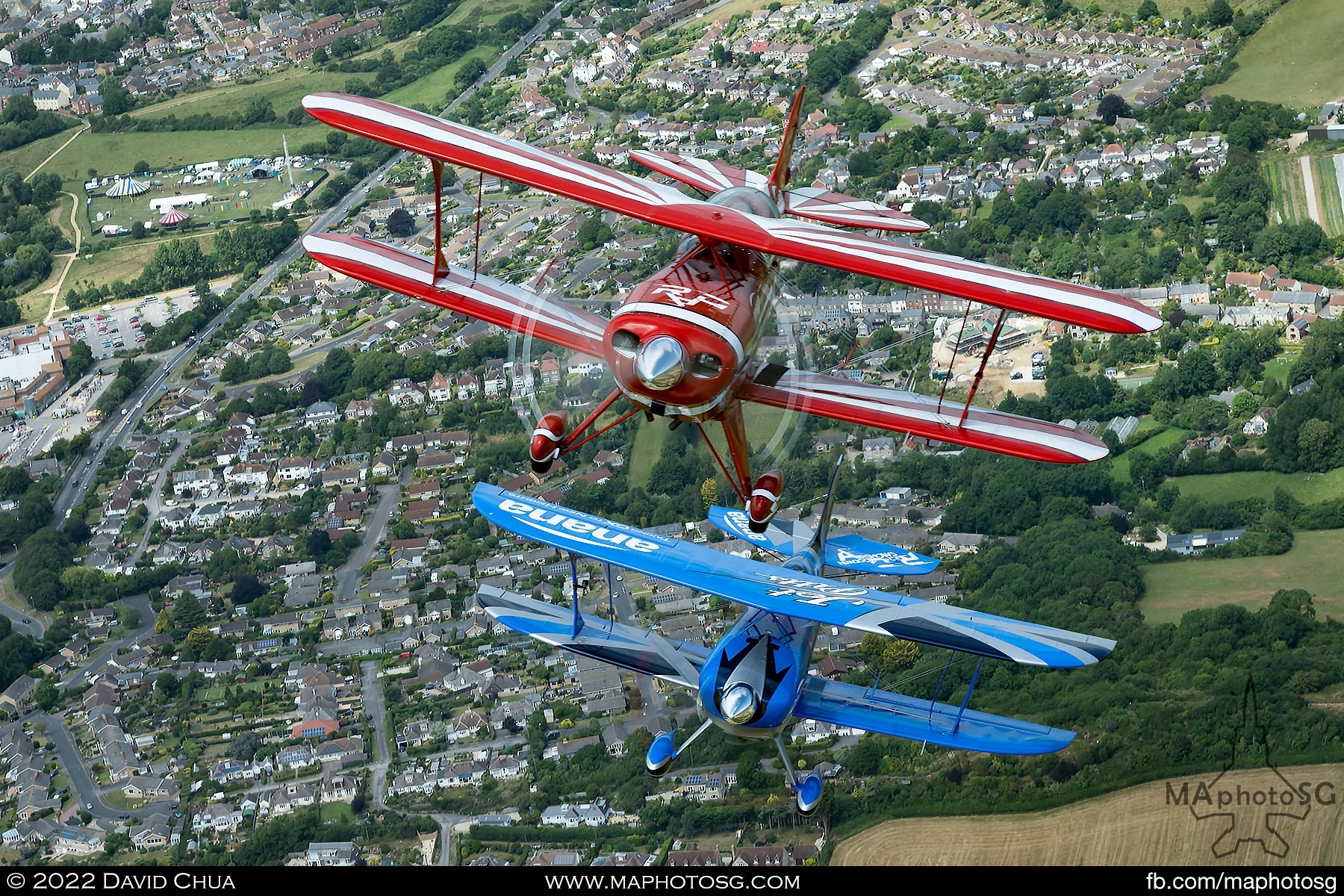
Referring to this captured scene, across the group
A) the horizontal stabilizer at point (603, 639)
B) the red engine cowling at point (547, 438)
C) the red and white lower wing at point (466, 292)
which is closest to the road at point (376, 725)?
the horizontal stabilizer at point (603, 639)

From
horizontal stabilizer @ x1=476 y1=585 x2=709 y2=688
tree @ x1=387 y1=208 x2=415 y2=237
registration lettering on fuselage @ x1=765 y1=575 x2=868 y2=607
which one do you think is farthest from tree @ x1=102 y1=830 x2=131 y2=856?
tree @ x1=387 y1=208 x2=415 y2=237

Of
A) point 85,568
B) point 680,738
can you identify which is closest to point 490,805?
point 680,738

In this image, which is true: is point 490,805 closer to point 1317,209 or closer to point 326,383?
point 326,383

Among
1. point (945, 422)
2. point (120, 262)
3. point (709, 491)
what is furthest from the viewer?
point (120, 262)

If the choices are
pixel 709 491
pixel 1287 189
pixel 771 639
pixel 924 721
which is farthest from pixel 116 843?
pixel 1287 189

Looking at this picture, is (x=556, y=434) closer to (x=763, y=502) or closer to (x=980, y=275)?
(x=763, y=502)
